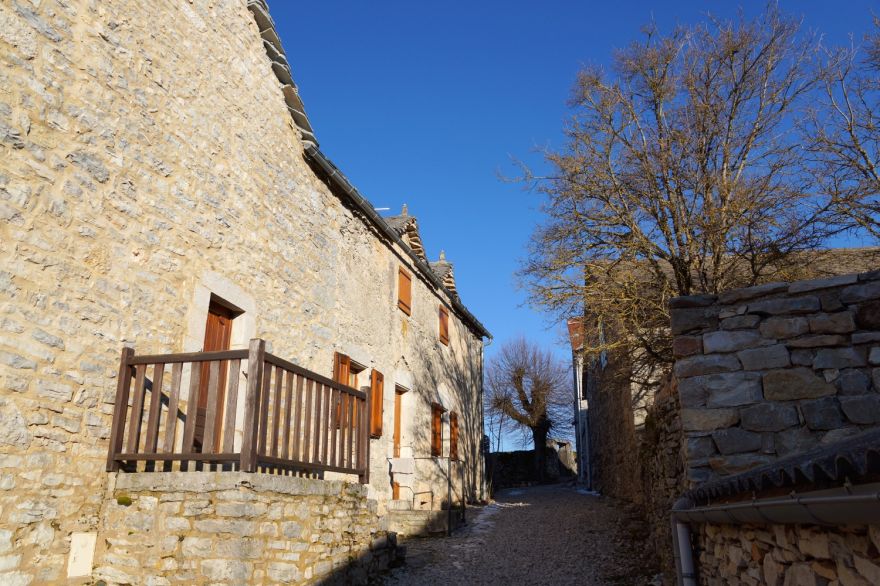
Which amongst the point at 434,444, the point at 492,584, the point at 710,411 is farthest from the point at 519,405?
the point at 710,411

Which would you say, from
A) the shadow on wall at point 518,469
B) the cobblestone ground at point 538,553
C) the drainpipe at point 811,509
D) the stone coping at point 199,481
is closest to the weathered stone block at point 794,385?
the drainpipe at point 811,509

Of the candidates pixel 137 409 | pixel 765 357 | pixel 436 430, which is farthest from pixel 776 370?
pixel 436 430

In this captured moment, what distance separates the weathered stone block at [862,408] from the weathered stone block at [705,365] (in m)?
0.75

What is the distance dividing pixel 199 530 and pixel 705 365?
3.89 metres

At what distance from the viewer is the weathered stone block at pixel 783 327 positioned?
4.74 m

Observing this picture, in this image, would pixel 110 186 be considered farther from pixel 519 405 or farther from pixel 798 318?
pixel 519 405

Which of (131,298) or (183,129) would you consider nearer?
(131,298)

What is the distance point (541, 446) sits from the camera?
86.5 ft

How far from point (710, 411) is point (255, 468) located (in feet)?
11.2

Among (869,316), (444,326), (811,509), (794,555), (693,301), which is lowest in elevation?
(794,555)

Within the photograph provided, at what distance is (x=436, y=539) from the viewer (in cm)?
942

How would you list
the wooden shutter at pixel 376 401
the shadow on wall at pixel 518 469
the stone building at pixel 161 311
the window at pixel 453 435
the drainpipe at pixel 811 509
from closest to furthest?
the drainpipe at pixel 811 509
the stone building at pixel 161 311
the wooden shutter at pixel 376 401
the window at pixel 453 435
the shadow on wall at pixel 518 469

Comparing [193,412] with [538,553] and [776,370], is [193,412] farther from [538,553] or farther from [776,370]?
[538,553]

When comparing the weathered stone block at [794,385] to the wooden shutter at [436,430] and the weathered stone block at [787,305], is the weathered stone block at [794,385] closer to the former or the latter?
the weathered stone block at [787,305]
